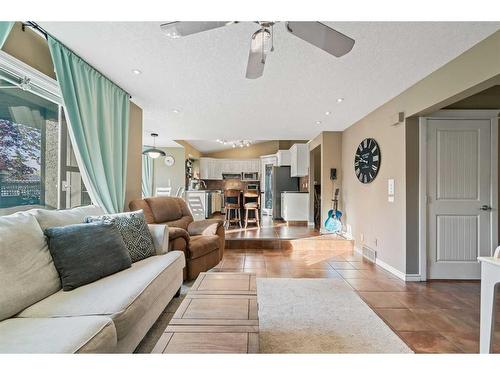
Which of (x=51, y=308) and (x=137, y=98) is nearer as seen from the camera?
(x=51, y=308)

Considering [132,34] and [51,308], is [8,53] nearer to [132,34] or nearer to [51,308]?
[132,34]

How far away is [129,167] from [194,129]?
191 centimetres

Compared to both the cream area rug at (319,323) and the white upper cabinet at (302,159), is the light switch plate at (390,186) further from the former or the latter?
the white upper cabinet at (302,159)

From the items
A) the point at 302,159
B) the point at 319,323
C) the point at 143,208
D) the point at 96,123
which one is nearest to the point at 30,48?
the point at 96,123

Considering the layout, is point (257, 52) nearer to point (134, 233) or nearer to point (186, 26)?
point (186, 26)

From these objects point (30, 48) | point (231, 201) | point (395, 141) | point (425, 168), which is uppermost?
point (30, 48)

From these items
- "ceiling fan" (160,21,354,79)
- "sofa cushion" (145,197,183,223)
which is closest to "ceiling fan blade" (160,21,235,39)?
Result: "ceiling fan" (160,21,354,79)

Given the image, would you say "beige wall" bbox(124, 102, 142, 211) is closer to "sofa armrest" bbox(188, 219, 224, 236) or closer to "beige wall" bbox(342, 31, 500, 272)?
"sofa armrest" bbox(188, 219, 224, 236)

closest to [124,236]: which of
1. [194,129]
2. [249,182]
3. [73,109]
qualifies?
[73,109]

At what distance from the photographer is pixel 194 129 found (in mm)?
5051

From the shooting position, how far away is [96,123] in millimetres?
2531

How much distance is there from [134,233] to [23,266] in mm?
915

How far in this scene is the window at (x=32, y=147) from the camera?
6.20 feet
